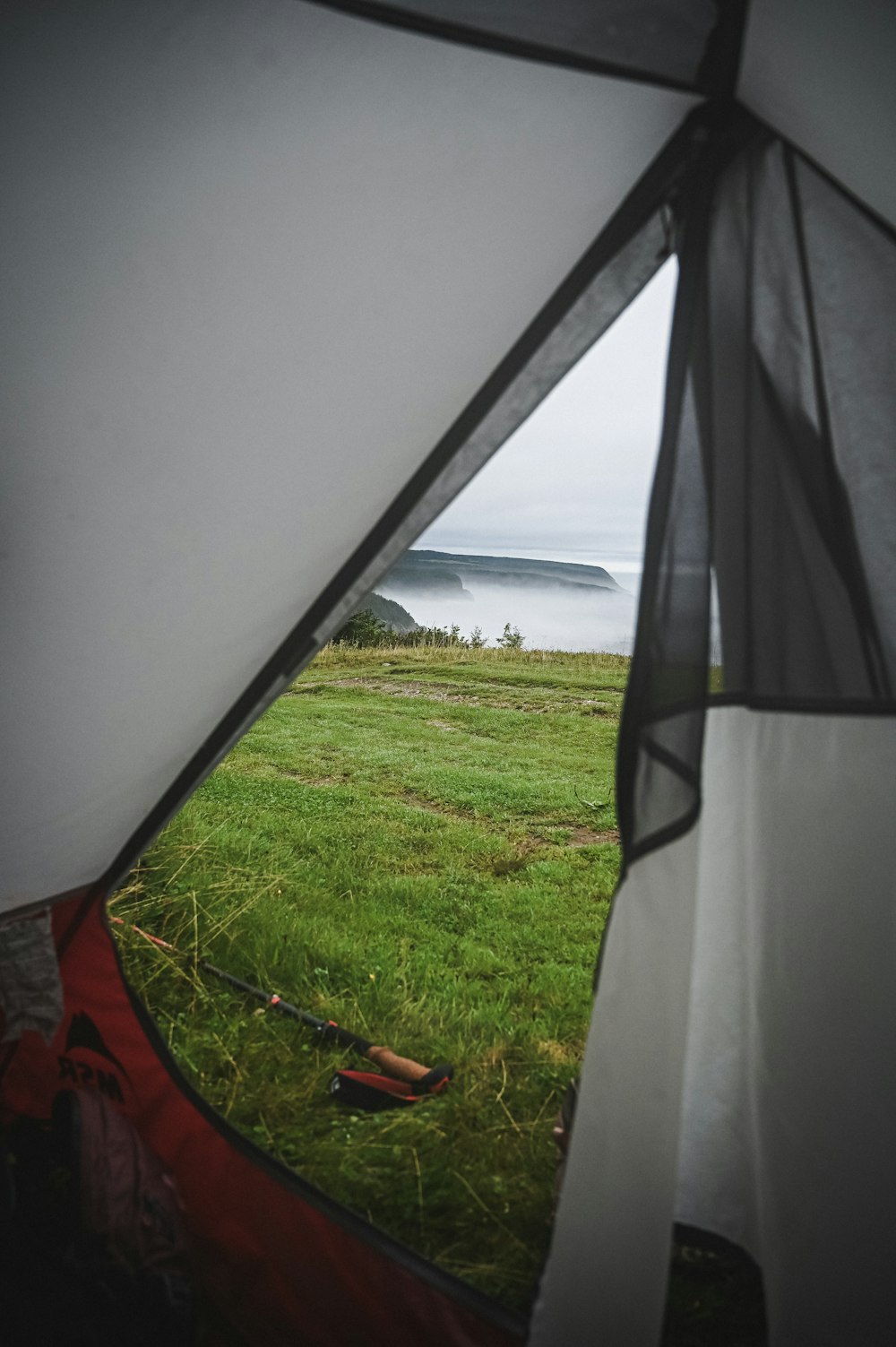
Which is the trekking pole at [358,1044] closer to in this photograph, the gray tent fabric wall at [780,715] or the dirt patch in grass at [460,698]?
the gray tent fabric wall at [780,715]

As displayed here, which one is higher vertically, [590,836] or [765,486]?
[765,486]

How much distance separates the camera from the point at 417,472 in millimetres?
1322

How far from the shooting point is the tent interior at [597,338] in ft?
2.76

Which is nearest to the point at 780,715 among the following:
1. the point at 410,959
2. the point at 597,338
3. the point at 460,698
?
the point at 597,338

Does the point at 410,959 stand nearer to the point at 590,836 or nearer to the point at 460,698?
the point at 590,836

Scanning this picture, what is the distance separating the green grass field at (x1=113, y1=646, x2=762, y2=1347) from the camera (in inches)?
66.7

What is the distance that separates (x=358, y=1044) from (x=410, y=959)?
579 millimetres

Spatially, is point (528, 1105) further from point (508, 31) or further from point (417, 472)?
point (508, 31)

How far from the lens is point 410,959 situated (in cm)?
273

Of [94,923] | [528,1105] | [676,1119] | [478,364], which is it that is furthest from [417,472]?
[528,1105]

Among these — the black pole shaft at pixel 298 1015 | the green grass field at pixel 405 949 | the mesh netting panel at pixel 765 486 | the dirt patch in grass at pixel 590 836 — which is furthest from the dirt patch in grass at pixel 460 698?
the mesh netting panel at pixel 765 486

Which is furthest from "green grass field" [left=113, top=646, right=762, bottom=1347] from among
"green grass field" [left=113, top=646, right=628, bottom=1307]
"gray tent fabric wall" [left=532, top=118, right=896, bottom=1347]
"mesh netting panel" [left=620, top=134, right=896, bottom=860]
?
"mesh netting panel" [left=620, top=134, right=896, bottom=860]

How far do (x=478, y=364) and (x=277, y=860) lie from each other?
2904 mm

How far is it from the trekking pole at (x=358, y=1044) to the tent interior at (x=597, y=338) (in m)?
1.05
